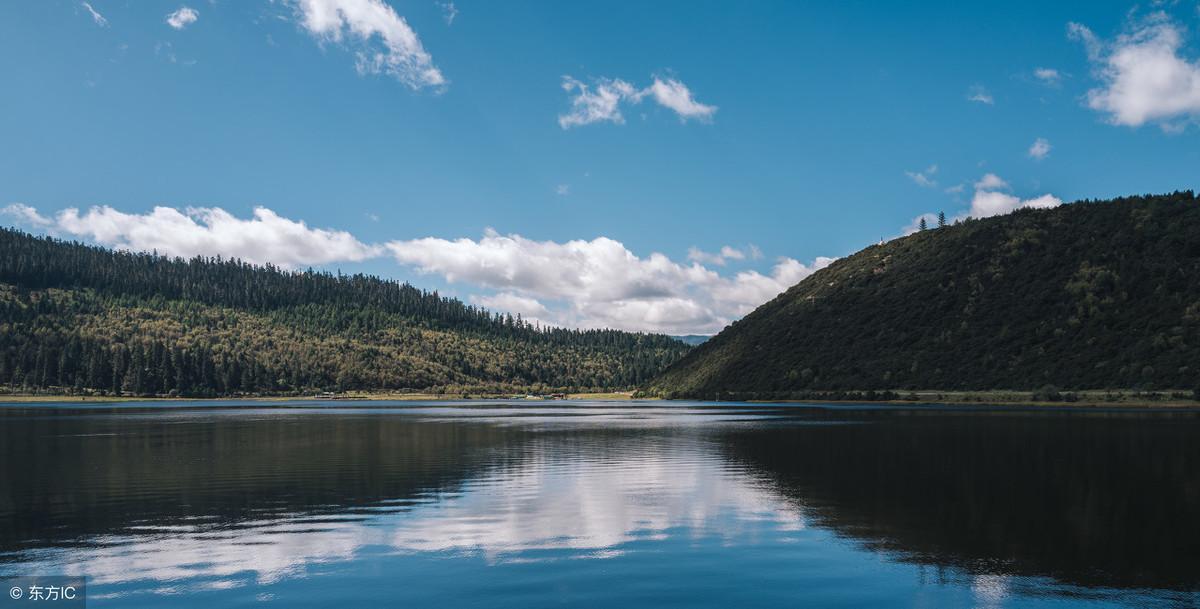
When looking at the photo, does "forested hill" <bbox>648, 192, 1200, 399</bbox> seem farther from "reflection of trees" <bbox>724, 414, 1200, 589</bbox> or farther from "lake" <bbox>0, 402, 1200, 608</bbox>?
"lake" <bbox>0, 402, 1200, 608</bbox>

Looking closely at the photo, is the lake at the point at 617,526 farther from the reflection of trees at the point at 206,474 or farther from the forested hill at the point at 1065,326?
the forested hill at the point at 1065,326

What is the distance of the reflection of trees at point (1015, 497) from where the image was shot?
22875 mm

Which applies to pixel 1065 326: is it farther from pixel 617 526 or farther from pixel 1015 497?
pixel 617 526

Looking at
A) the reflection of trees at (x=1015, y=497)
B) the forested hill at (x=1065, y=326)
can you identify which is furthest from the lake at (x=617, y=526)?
the forested hill at (x=1065, y=326)

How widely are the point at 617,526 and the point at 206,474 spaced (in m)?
27.2

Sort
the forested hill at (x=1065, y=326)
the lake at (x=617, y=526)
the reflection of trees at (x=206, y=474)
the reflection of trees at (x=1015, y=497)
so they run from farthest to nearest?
the forested hill at (x=1065, y=326)
the reflection of trees at (x=206, y=474)
the reflection of trees at (x=1015, y=497)
the lake at (x=617, y=526)

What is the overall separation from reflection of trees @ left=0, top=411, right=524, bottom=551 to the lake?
0.25m

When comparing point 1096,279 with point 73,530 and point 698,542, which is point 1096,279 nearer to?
point 698,542

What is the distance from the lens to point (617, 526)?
28.9 metres

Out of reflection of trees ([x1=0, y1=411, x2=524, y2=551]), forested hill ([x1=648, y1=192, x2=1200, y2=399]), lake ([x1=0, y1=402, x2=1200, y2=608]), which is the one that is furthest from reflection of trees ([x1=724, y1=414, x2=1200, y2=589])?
forested hill ([x1=648, y1=192, x2=1200, y2=399])

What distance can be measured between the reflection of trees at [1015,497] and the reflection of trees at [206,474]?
18997mm

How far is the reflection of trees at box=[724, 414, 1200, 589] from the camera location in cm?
2288

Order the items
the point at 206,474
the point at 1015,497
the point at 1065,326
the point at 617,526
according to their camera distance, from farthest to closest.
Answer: the point at 1065,326 → the point at 206,474 → the point at 1015,497 → the point at 617,526

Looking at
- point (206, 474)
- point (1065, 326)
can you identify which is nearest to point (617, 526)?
point (206, 474)
